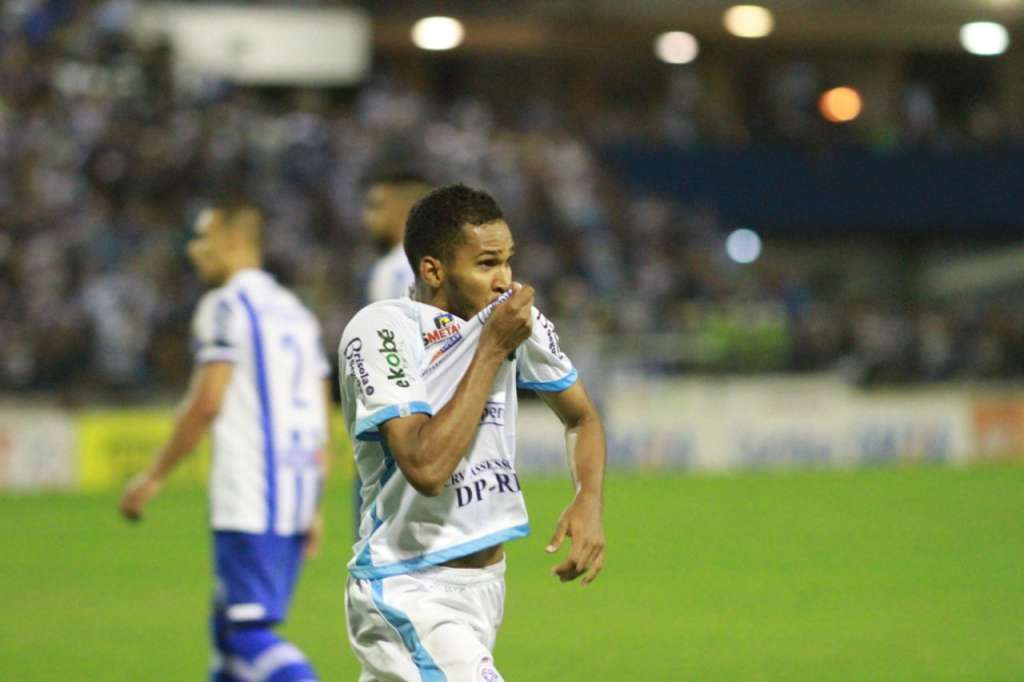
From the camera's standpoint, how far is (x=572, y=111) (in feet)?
104

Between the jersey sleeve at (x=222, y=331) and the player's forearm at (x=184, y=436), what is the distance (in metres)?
0.19

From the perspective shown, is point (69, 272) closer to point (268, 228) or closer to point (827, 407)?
point (268, 228)

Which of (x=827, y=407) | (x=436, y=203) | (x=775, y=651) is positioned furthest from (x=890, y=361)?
(x=436, y=203)

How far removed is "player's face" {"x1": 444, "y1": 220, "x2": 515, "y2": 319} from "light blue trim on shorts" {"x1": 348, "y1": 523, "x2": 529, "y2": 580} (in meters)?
0.55

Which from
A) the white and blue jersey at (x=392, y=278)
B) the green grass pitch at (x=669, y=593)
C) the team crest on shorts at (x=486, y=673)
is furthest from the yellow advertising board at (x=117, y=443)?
the team crest on shorts at (x=486, y=673)

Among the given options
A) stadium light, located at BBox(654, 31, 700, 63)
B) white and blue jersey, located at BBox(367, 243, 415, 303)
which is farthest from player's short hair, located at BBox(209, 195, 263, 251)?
stadium light, located at BBox(654, 31, 700, 63)

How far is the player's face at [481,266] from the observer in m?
3.73

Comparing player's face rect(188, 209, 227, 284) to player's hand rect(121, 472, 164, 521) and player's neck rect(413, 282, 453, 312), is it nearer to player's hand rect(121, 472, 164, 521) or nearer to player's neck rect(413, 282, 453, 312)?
player's hand rect(121, 472, 164, 521)

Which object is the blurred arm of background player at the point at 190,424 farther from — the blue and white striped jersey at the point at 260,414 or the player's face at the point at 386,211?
the player's face at the point at 386,211

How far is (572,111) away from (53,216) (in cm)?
1377

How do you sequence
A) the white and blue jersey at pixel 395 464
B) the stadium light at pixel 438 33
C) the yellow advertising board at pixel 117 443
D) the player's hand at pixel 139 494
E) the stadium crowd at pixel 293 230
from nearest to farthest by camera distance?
the white and blue jersey at pixel 395 464
the player's hand at pixel 139 494
the yellow advertising board at pixel 117 443
the stadium crowd at pixel 293 230
the stadium light at pixel 438 33

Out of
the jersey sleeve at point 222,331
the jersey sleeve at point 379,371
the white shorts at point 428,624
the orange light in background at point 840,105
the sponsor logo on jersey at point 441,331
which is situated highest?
the orange light in background at point 840,105

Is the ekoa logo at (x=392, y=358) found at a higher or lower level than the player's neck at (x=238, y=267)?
lower

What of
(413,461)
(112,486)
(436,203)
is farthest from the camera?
(112,486)
